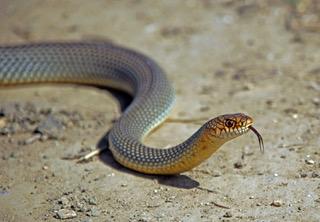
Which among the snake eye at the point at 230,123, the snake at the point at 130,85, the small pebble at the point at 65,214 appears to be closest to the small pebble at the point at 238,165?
the snake at the point at 130,85

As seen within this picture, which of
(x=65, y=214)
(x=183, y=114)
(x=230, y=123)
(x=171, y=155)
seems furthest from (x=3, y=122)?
(x=230, y=123)

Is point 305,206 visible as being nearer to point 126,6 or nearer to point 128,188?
point 128,188

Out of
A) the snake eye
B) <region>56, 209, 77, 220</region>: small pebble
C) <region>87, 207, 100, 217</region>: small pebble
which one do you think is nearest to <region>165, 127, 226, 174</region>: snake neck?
the snake eye

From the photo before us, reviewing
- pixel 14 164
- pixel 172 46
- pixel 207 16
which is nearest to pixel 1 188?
pixel 14 164

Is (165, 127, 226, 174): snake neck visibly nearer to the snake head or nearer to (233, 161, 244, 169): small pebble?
the snake head

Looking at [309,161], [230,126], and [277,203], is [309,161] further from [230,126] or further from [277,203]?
[230,126]

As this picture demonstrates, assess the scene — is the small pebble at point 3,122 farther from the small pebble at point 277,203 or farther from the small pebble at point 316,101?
the small pebble at point 316,101
